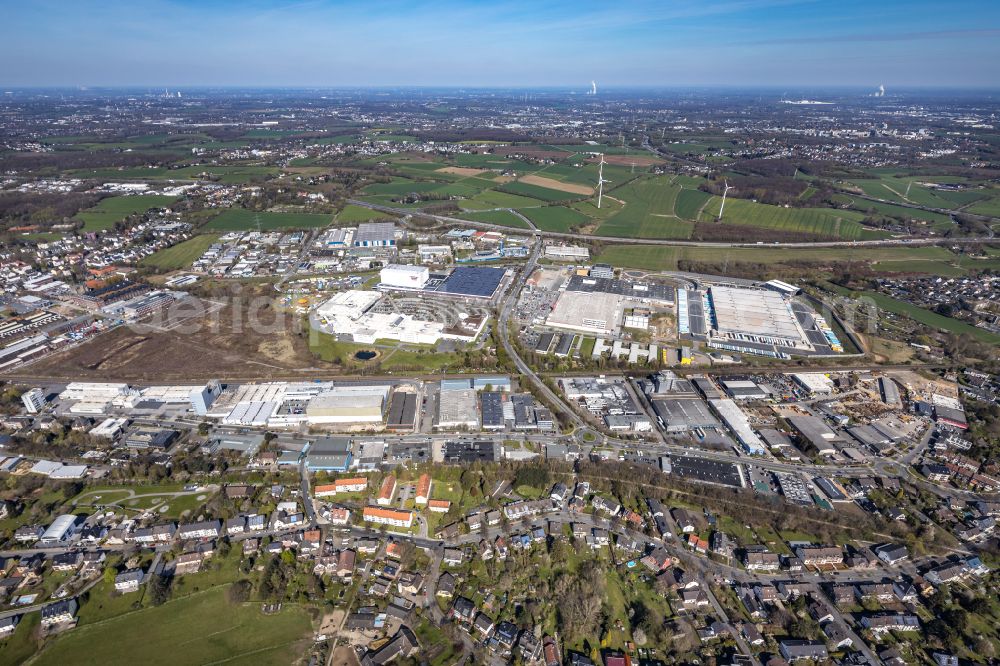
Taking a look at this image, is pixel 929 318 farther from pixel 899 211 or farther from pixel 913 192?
pixel 913 192

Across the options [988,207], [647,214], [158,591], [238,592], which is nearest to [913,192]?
[988,207]

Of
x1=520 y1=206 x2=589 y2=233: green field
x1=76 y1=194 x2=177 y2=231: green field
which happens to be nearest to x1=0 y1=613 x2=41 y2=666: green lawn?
x1=520 y1=206 x2=589 y2=233: green field

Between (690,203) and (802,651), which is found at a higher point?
(690,203)

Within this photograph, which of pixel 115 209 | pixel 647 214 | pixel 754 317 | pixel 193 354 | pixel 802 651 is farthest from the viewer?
pixel 647 214

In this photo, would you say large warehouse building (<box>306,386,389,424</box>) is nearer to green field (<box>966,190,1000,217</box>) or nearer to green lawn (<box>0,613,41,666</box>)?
green lawn (<box>0,613,41,666</box>)

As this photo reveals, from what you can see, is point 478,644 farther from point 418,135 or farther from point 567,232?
point 418,135

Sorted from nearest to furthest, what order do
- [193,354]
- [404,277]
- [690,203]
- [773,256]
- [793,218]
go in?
[193,354], [404,277], [773,256], [793,218], [690,203]

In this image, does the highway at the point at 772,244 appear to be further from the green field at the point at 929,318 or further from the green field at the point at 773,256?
the green field at the point at 929,318
